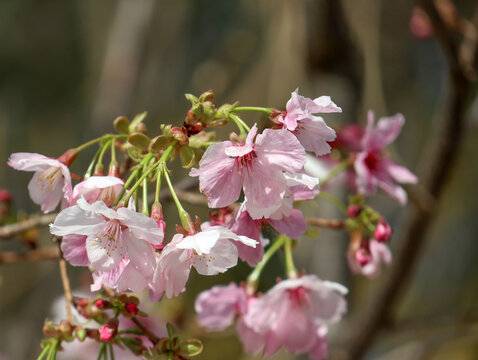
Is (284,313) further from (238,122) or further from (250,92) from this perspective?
(250,92)

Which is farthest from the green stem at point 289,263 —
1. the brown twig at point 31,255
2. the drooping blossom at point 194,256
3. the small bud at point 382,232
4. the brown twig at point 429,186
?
the brown twig at point 429,186

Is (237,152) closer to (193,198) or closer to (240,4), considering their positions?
(193,198)

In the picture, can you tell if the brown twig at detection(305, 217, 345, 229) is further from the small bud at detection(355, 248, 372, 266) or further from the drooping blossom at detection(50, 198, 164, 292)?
the drooping blossom at detection(50, 198, 164, 292)

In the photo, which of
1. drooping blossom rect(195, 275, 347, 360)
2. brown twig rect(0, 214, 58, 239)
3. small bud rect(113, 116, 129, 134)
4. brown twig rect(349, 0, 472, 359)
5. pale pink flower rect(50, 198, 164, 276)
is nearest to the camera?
pale pink flower rect(50, 198, 164, 276)

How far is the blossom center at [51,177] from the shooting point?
58cm

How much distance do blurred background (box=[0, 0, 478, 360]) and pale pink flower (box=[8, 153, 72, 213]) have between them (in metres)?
0.25

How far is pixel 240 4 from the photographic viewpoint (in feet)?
11.5

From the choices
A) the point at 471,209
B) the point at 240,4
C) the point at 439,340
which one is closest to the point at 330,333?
the point at 439,340

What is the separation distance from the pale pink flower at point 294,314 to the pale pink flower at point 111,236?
0.81ft

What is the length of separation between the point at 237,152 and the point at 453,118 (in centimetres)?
79

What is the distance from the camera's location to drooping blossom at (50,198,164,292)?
1.52 ft

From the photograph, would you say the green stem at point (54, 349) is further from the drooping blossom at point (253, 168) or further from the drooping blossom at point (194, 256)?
the drooping blossom at point (253, 168)

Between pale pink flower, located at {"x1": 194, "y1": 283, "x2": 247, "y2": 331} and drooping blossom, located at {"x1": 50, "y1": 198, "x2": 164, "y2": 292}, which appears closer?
drooping blossom, located at {"x1": 50, "y1": 198, "x2": 164, "y2": 292}

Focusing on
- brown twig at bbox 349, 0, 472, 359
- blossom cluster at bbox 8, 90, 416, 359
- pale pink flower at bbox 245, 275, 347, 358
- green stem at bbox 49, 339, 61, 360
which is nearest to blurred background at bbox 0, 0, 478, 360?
brown twig at bbox 349, 0, 472, 359
